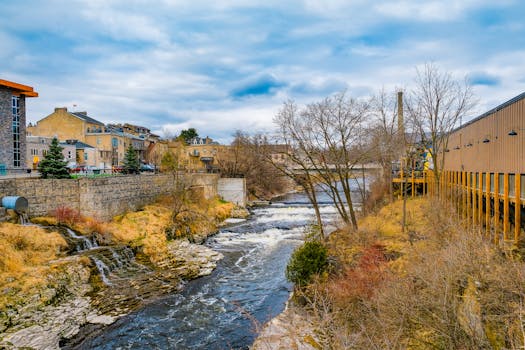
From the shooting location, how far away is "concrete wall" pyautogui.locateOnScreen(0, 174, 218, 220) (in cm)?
1944

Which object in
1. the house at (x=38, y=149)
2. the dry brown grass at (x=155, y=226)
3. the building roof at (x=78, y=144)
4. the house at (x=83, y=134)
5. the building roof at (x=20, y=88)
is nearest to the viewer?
the dry brown grass at (x=155, y=226)

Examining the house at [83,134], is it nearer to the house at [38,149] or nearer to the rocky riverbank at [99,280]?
the house at [38,149]

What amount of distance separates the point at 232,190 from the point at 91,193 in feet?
70.5

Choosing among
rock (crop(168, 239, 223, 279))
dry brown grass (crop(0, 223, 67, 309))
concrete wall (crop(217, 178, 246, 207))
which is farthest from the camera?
concrete wall (crop(217, 178, 246, 207))

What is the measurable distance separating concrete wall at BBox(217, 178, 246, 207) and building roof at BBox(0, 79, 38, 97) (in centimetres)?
2044

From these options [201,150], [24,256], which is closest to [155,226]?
[24,256]

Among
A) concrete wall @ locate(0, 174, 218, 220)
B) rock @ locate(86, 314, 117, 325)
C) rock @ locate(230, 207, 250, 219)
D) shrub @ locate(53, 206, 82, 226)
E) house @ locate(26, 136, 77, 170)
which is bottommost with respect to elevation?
rock @ locate(86, 314, 117, 325)

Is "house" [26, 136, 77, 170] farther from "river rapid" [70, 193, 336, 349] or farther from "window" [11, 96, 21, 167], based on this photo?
"river rapid" [70, 193, 336, 349]

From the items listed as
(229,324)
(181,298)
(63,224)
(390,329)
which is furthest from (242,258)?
(390,329)

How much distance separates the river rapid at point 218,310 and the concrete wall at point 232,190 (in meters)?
19.1

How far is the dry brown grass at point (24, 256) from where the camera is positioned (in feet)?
42.5

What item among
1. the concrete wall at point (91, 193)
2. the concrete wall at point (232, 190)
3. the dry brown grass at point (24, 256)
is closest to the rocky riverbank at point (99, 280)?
the dry brown grass at point (24, 256)

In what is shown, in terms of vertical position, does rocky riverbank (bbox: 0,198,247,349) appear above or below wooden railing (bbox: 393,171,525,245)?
below

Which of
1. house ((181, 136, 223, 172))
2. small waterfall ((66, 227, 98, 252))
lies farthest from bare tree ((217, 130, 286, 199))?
small waterfall ((66, 227, 98, 252))
